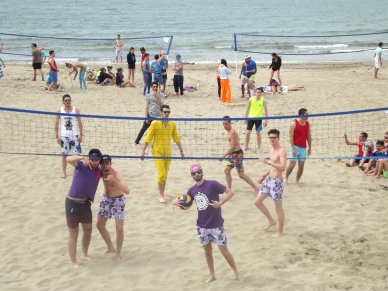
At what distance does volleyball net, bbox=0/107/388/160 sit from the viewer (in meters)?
11.8

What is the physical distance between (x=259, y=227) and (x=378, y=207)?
2108 mm

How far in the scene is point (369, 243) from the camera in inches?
295

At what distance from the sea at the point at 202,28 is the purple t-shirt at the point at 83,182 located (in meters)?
14.8

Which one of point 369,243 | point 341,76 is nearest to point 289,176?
point 369,243

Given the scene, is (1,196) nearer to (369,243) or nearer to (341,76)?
(369,243)

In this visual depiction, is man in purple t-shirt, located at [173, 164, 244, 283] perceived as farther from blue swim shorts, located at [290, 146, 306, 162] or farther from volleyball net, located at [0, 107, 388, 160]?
volleyball net, located at [0, 107, 388, 160]

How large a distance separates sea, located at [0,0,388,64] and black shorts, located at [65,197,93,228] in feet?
48.7

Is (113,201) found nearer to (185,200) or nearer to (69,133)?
(185,200)

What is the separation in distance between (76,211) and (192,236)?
75.3 inches

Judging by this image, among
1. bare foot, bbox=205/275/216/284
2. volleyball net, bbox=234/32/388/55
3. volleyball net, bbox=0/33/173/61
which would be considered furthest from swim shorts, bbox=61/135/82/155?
volleyball net, bbox=234/32/388/55

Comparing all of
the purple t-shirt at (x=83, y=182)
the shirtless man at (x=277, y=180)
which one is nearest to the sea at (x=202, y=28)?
the shirtless man at (x=277, y=180)

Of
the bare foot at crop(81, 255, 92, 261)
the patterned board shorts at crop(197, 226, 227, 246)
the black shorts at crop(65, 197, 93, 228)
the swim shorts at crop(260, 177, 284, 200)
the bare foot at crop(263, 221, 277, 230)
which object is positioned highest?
the swim shorts at crop(260, 177, 284, 200)

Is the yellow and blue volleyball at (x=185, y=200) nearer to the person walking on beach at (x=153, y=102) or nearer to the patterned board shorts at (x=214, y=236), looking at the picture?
the patterned board shorts at (x=214, y=236)

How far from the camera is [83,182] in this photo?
6.70 m
